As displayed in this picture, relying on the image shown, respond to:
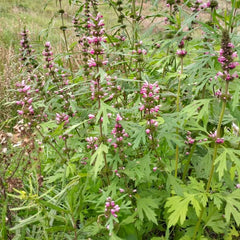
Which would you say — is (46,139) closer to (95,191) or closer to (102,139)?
(102,139)

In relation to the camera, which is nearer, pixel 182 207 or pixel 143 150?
pixel 182 207

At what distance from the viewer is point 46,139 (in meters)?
2.03

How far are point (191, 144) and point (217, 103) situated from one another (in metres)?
0.62

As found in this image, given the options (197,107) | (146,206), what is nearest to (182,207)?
(146,206)

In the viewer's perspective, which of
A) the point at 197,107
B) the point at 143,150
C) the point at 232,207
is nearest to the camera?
the point at 197,107

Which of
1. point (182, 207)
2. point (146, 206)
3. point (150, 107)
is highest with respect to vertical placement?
point (150, 107)

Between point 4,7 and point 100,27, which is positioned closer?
point 100,27

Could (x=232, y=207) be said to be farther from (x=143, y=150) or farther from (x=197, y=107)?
(x=143, y=150)

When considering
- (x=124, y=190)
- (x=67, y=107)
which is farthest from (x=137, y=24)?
(x=124, y=190)

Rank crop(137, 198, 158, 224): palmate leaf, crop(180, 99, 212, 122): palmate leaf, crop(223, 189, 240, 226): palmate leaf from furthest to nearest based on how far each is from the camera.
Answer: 1. crop(137, 198, 158, 224): palmate leaf
2. crop(223, 189, 240, 226): palmate leaf
3. crop(180, 99, 212, 122): palmate leaf

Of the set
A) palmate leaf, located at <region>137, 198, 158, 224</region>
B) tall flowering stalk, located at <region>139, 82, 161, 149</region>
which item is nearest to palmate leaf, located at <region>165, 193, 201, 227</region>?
palmate leaf, located at <region>137, 198, 158, 224</region>

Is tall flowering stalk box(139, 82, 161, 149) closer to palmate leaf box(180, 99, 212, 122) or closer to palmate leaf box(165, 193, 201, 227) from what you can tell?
palmate leaf box(180, 99, 212, 122)

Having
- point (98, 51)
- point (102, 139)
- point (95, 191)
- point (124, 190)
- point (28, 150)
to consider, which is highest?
point (98, 51)

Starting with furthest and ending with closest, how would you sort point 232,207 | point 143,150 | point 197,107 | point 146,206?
1. point 143,150
2. point 146,206
3. point 232,207
4. point 197,107
